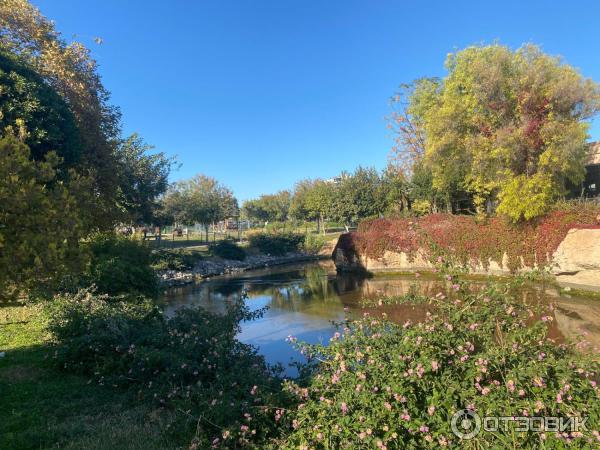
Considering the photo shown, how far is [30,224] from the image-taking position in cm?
324

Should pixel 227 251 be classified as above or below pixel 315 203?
below

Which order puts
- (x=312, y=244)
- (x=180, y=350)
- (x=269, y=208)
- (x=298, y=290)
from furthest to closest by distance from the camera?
(x=269, y=208) < (x=312, y=244) < (x=298, y=290) < (x=180, y=350)

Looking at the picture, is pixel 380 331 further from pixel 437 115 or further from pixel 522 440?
pixel 437 115

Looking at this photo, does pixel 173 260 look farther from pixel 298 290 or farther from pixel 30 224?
pixel 30 224

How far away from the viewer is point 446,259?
3703 millimetres

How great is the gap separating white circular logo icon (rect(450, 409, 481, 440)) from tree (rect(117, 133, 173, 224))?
2040 cm

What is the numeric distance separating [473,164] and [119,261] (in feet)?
52.0

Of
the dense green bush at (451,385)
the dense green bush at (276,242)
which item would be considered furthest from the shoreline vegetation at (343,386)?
the dense green bush at (276,242)

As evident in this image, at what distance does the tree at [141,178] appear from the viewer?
2128 cm

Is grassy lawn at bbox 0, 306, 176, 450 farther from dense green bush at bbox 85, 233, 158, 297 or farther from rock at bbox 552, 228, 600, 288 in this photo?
rock at bbox 552, 228, 600, 288

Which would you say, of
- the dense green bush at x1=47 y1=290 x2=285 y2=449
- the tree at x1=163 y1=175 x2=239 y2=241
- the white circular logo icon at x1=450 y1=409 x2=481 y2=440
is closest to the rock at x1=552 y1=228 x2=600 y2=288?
the dense green bush at x1=47 y1=290 x2=285 y2=449

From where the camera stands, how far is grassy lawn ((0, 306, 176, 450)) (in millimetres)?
3561
